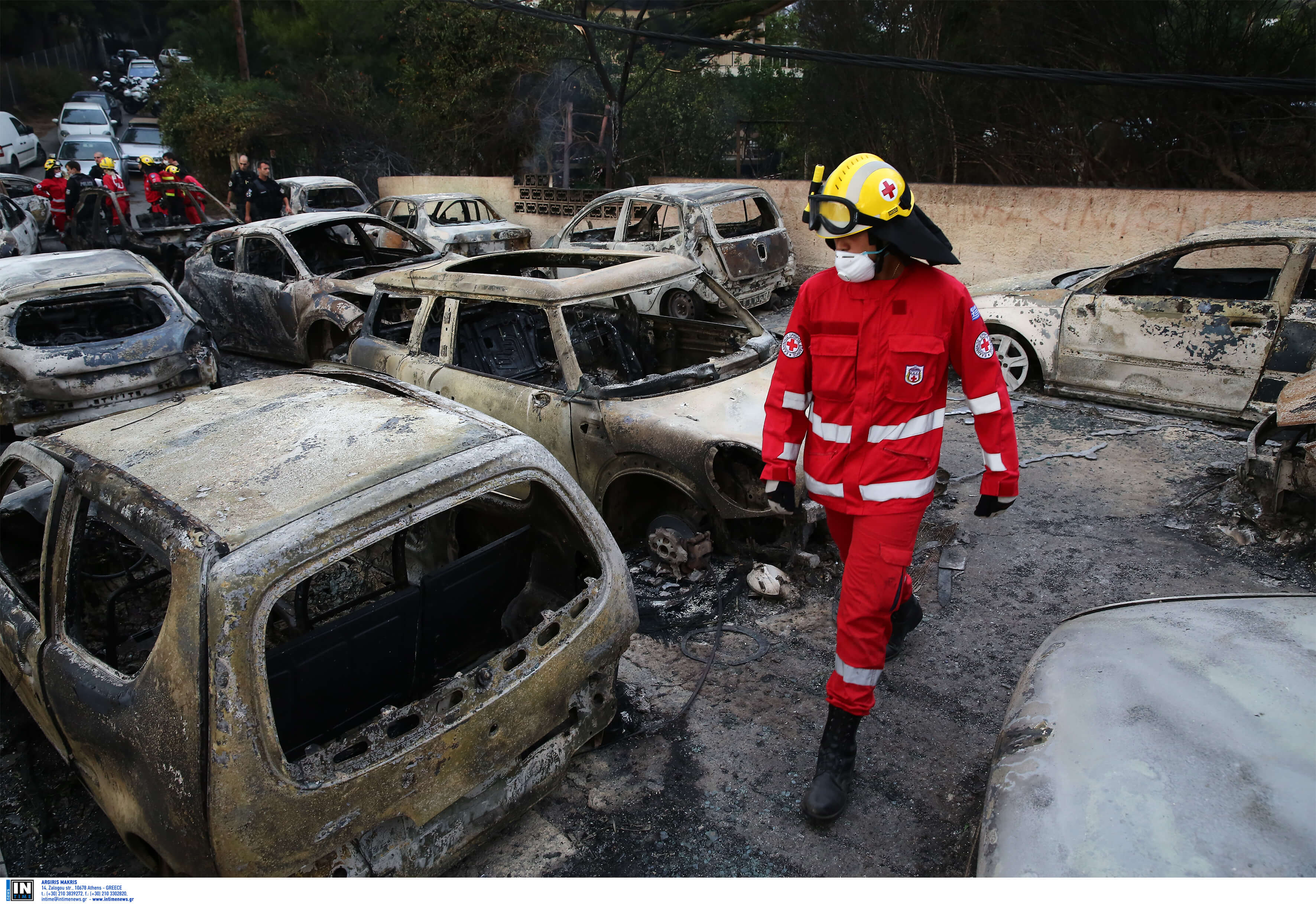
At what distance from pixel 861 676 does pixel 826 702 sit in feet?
2.35

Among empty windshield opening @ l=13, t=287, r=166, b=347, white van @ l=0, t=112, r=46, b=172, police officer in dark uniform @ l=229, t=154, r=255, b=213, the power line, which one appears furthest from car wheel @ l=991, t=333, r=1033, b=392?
white van @ l=0, t=112, r=46, b=172

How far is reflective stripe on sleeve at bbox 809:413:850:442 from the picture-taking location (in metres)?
2.87

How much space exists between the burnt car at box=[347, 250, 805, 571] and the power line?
5120 mm

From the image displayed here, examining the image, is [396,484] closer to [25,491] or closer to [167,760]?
[167,760]

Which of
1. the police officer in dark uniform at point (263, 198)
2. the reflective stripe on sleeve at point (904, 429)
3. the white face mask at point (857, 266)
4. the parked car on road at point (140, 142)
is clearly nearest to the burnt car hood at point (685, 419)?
the reflective stripe on sleeve at point (904, 429)

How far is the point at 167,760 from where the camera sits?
2.07 m

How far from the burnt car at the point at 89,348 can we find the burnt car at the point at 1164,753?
5794mm

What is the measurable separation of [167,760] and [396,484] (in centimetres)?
89

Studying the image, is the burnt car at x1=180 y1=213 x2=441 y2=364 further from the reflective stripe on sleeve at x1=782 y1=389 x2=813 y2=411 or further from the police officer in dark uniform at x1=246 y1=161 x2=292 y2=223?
the reflective stripe on sleeve at x1=782 y1=389 x2=813 y2=411

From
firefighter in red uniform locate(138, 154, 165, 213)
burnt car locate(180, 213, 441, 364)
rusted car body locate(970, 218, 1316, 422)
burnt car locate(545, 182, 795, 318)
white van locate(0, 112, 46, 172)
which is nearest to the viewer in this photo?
rusted car body locate(970, 218, 1316, 422)

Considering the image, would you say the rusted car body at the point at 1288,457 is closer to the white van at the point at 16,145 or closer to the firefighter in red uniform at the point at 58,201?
the firefighter in red uniform at the point at 58,201

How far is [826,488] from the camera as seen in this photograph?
2938 millimetres

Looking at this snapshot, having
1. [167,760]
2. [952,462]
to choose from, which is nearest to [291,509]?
[167,760]

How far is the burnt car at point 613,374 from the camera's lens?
412 centimetres
